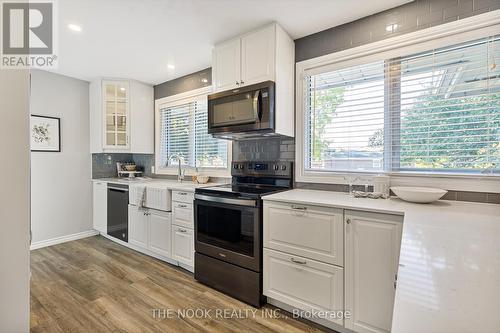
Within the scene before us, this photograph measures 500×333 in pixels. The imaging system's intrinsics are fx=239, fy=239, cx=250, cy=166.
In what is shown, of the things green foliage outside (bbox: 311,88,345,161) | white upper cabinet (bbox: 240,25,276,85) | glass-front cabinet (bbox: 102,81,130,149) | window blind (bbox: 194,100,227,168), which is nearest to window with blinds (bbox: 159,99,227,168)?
window blind (bbox: 194,100,227,168)

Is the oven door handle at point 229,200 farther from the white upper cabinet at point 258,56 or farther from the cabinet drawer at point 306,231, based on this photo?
the white upper cabinet at point 258,56

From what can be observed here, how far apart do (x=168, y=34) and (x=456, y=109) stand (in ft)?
8.51

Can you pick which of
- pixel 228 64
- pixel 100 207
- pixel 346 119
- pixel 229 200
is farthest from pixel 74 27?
pixel 346 119

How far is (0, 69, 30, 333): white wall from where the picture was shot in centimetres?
94

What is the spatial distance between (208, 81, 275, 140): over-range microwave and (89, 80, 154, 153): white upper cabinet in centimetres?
194

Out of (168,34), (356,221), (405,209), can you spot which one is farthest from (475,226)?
(168,34)

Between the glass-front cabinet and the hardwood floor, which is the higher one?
the glass-front cabinet

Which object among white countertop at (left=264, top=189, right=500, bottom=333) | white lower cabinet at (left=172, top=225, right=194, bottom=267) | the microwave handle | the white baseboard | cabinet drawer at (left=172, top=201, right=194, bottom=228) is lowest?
the white baseboard

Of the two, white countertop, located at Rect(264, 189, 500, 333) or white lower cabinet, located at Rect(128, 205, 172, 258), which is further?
white lower cabinet, located at Rect(128, 205, 172, 258)

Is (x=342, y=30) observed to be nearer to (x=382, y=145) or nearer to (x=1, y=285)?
(x=382, y=145)

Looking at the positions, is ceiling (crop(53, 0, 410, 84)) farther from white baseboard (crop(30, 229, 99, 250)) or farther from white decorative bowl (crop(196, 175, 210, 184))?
white baseboard (crop(30, 229, 99, 250))

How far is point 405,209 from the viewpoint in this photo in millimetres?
1489

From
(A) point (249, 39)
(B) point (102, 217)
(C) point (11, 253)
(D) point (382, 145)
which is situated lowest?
(B) point (102, 217)

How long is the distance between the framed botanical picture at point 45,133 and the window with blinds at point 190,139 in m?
1.44
